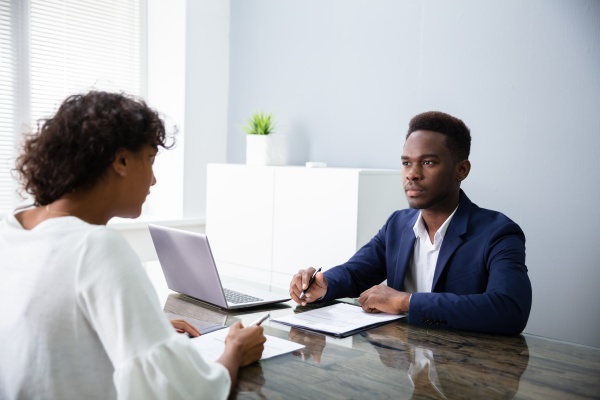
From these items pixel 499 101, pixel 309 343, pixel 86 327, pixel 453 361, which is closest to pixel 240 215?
pixel 499 101

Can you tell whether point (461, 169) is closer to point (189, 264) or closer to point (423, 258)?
point (423, 258)

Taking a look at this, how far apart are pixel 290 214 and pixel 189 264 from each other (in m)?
1.70

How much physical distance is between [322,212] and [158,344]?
94.0 inches

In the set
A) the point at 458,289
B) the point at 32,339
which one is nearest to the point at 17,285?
the point at 32,339

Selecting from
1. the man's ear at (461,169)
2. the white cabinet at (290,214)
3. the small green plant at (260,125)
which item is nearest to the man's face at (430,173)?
the man's ear at (461,169)

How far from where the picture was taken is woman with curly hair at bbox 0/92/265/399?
98 cm

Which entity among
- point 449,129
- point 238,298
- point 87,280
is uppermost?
point 449,129

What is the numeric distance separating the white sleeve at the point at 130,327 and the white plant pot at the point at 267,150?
288 centimetres

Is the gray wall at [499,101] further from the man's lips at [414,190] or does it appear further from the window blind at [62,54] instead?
the window blind at [62,54]

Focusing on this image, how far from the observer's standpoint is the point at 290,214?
11.6 feet

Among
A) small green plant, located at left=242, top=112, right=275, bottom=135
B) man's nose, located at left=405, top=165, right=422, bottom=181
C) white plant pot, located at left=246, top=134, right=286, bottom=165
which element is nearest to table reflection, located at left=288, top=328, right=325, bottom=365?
man's nose, located at left=405, top=165, right=422, bottom=181

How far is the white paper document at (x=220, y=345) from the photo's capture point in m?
1.36

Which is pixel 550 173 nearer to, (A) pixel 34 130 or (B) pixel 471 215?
(B) pixel 471 215

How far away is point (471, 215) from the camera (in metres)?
2.02
